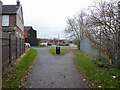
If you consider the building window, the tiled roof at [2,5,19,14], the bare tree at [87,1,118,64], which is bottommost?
the bare tree at [87,1,118,64]

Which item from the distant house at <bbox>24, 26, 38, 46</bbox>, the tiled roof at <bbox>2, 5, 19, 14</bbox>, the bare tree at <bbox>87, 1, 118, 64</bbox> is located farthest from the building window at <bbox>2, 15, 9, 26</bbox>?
the distant house at <bbox>24, 26, 38, 46</bbox>

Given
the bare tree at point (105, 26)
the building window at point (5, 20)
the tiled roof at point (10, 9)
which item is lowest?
the bare tree at point (105, 26)

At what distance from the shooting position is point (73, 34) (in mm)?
51406

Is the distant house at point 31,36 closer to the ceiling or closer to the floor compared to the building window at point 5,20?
closer to the floor

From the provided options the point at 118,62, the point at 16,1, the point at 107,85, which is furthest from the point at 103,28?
the point at 16,1

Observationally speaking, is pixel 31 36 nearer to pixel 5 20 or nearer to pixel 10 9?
pixel 10 9

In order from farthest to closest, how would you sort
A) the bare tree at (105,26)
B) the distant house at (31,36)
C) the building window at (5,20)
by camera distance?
the distant house at (31,36)
the building window at (5,20)
the bare tree at (105,26)

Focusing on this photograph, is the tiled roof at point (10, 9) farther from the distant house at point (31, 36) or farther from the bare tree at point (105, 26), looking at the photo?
the distant house at point (31, 36)

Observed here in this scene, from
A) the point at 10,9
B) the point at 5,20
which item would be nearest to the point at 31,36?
the point at 10,9

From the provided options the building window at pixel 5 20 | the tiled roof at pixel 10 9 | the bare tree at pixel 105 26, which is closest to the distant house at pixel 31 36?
the tiled roof at pixel 10 9

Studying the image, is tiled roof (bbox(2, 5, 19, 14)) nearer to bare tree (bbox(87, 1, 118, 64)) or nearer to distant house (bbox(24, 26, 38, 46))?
bare tree (bbox(87, 1, 118, 64))

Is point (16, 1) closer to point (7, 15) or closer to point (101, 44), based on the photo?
point (7, 15)

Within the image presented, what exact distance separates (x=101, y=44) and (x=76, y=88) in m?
9.67

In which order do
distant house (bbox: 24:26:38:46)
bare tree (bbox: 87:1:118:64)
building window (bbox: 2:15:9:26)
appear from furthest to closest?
distant house (bbox: 24:26:38:46) → building window (bbox: 2:15:9:26) → bare tree (bbox: 87:1:118:64)
